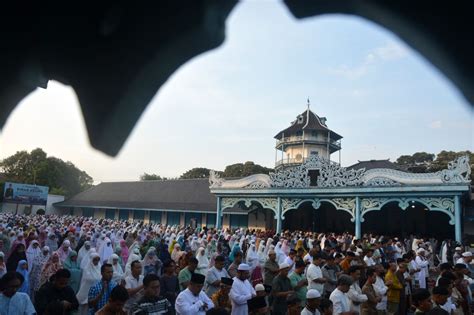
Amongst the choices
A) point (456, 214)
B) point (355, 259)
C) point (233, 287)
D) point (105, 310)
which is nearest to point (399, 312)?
point (355, 259)

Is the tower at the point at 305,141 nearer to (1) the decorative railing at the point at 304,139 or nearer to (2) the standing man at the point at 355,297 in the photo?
(1) the decorative railing at the point at 304,139

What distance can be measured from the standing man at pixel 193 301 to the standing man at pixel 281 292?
1.56m

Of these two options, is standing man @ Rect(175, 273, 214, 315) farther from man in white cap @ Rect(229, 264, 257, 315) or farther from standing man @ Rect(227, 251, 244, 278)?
standing man @ Rect(227, 251, 244, 278)

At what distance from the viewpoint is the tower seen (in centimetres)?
3666

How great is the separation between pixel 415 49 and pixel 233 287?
195 inches

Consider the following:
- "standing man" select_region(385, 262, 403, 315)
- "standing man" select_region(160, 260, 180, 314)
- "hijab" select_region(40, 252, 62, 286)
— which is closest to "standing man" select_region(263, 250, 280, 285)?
"standing man" select_region(160, 260, 180, 314)

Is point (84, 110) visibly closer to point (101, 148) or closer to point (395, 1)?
point (101, 148)

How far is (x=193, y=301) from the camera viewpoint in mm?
4820

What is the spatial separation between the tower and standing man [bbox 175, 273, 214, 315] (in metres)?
31.5

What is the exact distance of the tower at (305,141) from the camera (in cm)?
3666

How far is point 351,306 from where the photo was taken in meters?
5.96

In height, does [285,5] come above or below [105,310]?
above

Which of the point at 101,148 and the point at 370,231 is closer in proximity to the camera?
the point at 101,148

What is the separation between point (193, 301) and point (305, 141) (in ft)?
107
